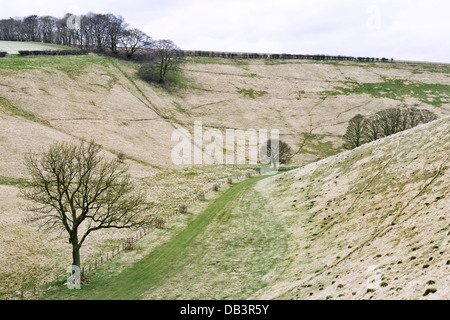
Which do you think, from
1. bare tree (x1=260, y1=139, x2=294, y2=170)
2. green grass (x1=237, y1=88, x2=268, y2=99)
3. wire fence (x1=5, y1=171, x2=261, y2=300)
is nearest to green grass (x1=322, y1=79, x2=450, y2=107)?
→ green grass (x1=237, y1=88, x2=268, y2=99)

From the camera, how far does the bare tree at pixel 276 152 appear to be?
100812 millimetres

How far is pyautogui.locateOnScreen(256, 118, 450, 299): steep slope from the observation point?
78.8ft

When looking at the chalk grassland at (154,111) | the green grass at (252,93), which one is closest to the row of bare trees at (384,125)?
the chalk grassland at (154,111)

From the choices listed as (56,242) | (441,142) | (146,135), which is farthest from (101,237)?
(146,135)

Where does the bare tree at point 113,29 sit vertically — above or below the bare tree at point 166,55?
above

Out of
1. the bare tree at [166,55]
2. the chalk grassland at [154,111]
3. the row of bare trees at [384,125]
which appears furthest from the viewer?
the bare tree at [166,55]

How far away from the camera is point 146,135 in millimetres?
103500

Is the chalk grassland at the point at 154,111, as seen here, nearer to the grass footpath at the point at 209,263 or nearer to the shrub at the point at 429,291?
the grass footpath at the point at 209,263

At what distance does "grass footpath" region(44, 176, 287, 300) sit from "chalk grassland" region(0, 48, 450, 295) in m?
7.50

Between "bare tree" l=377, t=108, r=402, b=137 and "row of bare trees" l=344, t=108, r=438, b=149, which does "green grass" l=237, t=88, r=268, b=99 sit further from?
"bare tree" l=377, t=108, r=402, b=137

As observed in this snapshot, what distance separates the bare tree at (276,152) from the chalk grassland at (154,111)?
4.25m

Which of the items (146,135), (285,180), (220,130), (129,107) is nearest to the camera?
(285,180)

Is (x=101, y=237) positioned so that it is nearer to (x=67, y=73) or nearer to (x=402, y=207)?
(x=402, y=207)
